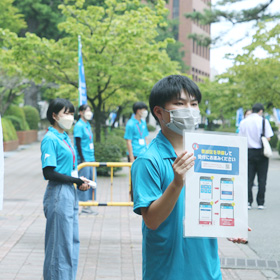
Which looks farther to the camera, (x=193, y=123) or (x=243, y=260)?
(x=243, y=260)

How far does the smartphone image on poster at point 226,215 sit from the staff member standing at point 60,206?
97.4 inches

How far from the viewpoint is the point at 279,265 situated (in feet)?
21.1

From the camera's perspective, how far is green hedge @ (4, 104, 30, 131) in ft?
103

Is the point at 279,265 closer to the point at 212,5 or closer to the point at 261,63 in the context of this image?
the point at 261,63

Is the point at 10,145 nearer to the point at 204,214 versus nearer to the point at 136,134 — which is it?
the point at 136,134

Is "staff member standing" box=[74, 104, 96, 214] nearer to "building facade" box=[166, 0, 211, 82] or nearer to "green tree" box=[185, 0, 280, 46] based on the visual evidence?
"green tree" box=[185, 0, 280, 46]

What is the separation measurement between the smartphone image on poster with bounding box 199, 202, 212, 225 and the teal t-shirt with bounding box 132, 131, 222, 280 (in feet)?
0.40

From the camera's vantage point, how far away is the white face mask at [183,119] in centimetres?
260

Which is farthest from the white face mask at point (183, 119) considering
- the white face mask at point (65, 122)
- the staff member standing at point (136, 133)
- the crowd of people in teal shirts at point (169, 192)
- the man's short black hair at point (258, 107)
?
the man's short black hair at point (258, 107)

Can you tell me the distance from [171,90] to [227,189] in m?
0.52

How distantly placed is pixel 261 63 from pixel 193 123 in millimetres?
21992

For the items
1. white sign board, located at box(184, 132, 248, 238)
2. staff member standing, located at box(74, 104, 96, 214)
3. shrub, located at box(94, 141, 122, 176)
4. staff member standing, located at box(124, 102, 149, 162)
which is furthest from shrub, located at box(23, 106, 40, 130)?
white sign board, located at box(184, 132, 248, 238)

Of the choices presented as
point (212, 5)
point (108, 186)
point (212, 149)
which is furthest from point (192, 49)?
point (212, 149)

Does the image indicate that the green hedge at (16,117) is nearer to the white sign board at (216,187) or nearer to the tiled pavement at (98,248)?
the tiled pavement at (98,248)
